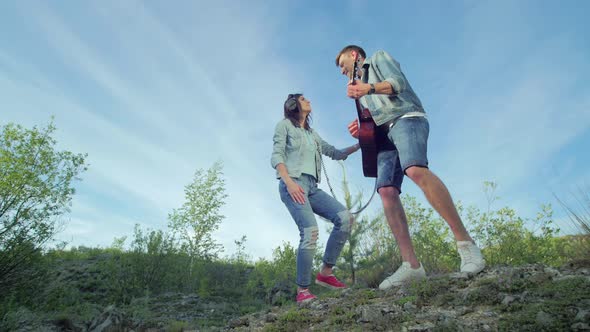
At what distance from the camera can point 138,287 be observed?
33.2ft

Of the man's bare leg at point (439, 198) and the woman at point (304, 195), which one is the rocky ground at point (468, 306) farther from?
the woman at point (304, 195)

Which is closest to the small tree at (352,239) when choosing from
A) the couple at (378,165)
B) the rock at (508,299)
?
the couple at (378,165)

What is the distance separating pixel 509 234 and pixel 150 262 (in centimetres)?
800

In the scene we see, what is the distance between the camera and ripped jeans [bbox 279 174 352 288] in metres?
5.02

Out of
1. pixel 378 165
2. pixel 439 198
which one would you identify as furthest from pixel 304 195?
pixel 439 198

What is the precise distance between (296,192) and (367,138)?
1030 millimetres

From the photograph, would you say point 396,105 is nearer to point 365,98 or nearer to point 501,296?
point 365,98

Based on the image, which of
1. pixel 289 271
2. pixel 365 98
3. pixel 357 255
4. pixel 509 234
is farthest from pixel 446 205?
pixel 289 271

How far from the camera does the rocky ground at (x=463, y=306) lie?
9.25ft

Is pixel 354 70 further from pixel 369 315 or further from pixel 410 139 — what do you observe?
pixel 369 315

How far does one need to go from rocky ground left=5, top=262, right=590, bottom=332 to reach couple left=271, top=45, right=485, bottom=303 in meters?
0.30

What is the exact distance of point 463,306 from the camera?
341cm

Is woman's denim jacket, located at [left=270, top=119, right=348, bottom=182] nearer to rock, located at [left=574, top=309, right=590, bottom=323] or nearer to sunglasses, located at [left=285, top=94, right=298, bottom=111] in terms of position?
sunglasses, located at [left=285, top=94, right=298, bottom=111]

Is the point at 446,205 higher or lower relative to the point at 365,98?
lower
